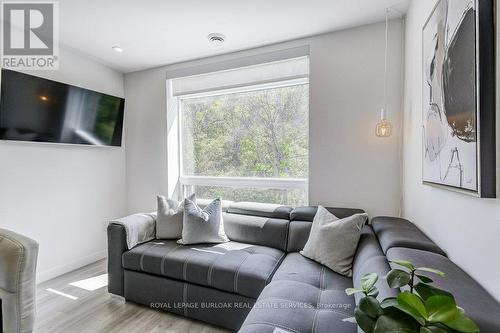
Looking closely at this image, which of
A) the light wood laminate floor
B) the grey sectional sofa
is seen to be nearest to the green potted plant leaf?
the grey sectional sofa

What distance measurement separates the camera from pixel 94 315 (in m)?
1.96

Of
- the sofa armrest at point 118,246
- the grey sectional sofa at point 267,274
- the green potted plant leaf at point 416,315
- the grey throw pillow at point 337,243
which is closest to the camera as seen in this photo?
the green potted plant leaf at point 416,315

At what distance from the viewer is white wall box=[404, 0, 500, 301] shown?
871 mm

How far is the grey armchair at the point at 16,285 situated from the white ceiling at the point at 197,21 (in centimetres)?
185

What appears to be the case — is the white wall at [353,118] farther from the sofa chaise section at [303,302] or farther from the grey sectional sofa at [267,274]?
the sofa chaise section at [303,302]

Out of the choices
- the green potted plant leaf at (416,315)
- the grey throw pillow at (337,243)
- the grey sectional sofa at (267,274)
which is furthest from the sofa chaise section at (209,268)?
the green potted plant leaf at (416,315)

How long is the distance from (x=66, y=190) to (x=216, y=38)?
2339 mm

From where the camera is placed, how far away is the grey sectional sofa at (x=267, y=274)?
1135mm

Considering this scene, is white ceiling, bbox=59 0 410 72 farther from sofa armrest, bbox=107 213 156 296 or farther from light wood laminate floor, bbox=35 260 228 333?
light wood laminate floor, bbox=35 260 228 333

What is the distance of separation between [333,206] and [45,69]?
10.7ft

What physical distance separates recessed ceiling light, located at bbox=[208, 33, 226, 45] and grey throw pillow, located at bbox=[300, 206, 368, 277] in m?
2.01

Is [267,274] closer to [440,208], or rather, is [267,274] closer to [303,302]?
[303,302]

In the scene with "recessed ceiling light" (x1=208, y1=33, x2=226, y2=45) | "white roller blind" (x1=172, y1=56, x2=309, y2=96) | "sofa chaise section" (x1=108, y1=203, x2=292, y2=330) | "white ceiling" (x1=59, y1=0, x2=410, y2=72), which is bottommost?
"sofa chaise section" (x1=108, y1=203, x2=292, y2=330)

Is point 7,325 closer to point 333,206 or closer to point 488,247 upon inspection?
point 488,247
